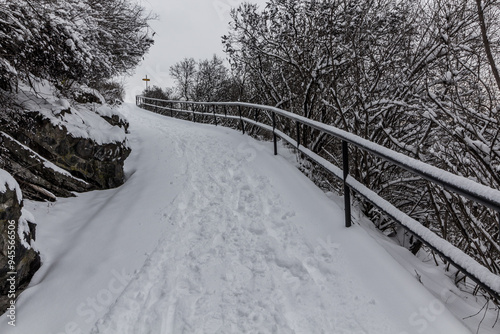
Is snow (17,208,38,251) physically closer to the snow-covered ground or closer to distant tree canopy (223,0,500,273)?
the snow-covered ground

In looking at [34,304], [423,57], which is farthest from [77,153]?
[423,57]

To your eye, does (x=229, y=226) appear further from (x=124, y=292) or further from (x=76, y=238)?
(x=76, y=238)

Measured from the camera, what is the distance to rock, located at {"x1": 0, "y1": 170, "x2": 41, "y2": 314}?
111 inches

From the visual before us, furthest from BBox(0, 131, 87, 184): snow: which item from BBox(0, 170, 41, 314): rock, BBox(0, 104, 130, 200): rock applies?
BBox(0, 170, 41, 314): rock

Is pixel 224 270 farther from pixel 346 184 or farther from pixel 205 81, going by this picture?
pixel 205 81

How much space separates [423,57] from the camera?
4.68 m

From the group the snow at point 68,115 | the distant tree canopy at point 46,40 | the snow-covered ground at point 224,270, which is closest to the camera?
the snow-covered ground at point 224,270

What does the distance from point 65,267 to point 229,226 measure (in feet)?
6.21

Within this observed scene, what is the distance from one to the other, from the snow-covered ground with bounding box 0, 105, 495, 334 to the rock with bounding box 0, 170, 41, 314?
12 centimetres

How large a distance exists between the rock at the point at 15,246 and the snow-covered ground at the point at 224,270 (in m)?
0.12

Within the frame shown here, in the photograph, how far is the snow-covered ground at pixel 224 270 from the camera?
2307 millimetres

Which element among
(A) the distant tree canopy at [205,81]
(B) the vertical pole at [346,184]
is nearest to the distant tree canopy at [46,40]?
(B) the vertical pole at [346,184]

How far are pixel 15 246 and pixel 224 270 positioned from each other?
2.09 metres

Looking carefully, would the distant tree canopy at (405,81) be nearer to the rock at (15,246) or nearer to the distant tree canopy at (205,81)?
the rock at (15,246)
